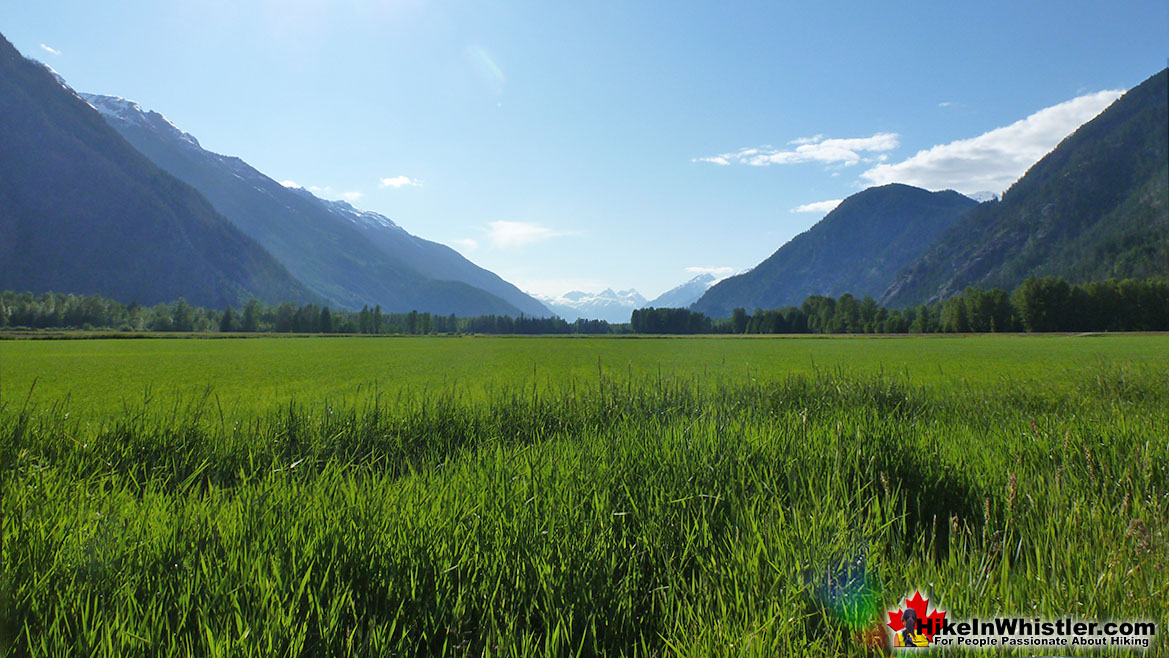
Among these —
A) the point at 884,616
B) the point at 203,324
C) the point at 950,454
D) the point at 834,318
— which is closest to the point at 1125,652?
the point at 884,616

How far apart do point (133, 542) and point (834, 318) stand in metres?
148

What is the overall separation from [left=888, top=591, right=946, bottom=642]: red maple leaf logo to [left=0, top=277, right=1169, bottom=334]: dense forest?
130 metres

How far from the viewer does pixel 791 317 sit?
5753 inches

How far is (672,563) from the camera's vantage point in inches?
119

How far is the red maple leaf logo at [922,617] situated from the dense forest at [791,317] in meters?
130

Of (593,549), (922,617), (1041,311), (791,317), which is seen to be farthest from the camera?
(791,317)

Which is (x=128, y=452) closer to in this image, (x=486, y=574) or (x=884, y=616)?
(x=486, y=574)

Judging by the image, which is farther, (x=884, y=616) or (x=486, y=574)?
(x=486, y=574)

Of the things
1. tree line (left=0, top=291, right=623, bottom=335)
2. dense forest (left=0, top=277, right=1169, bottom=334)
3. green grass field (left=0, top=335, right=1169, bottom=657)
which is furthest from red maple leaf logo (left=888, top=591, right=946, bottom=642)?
tree line (left=0, top=291, right=623, bottom=335)

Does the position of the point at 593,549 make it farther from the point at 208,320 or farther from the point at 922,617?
the point at 208,320

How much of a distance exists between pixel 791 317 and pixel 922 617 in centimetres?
15517

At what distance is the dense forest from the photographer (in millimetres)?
98312

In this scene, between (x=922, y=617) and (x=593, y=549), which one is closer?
(x=922, y=617)

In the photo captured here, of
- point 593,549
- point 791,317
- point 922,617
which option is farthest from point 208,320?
point 922,617
